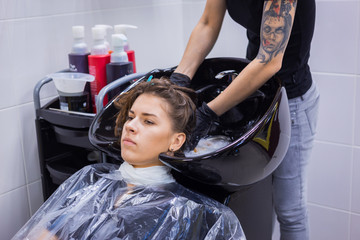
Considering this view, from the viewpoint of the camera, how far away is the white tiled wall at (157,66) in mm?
1758

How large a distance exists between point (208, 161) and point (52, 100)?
2.77 ft

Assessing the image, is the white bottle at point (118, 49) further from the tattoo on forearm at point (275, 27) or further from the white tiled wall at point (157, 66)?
the tattoo on forearm at point (275, 27)

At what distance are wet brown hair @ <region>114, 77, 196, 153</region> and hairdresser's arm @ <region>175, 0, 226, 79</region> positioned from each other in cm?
15

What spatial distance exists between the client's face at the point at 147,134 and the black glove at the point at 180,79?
0.18 metres

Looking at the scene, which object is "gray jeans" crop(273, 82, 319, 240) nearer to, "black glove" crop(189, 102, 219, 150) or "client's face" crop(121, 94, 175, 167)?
"black glove" crop(189, 102, 219, 150)

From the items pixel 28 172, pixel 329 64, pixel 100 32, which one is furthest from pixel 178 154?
pixel 329 64

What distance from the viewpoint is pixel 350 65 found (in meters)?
2.04

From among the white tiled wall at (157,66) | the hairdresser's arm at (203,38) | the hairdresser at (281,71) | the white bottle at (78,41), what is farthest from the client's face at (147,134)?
the white tiled wall at (157,66)

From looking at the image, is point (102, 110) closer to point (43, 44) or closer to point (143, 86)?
point (143, 86)

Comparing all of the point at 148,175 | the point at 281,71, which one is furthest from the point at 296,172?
the point at 148,175

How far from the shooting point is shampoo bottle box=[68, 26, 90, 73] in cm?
176

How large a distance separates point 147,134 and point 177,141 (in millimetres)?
102

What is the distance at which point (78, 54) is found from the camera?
69.7 inches

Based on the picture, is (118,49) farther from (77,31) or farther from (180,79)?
(180,79)
